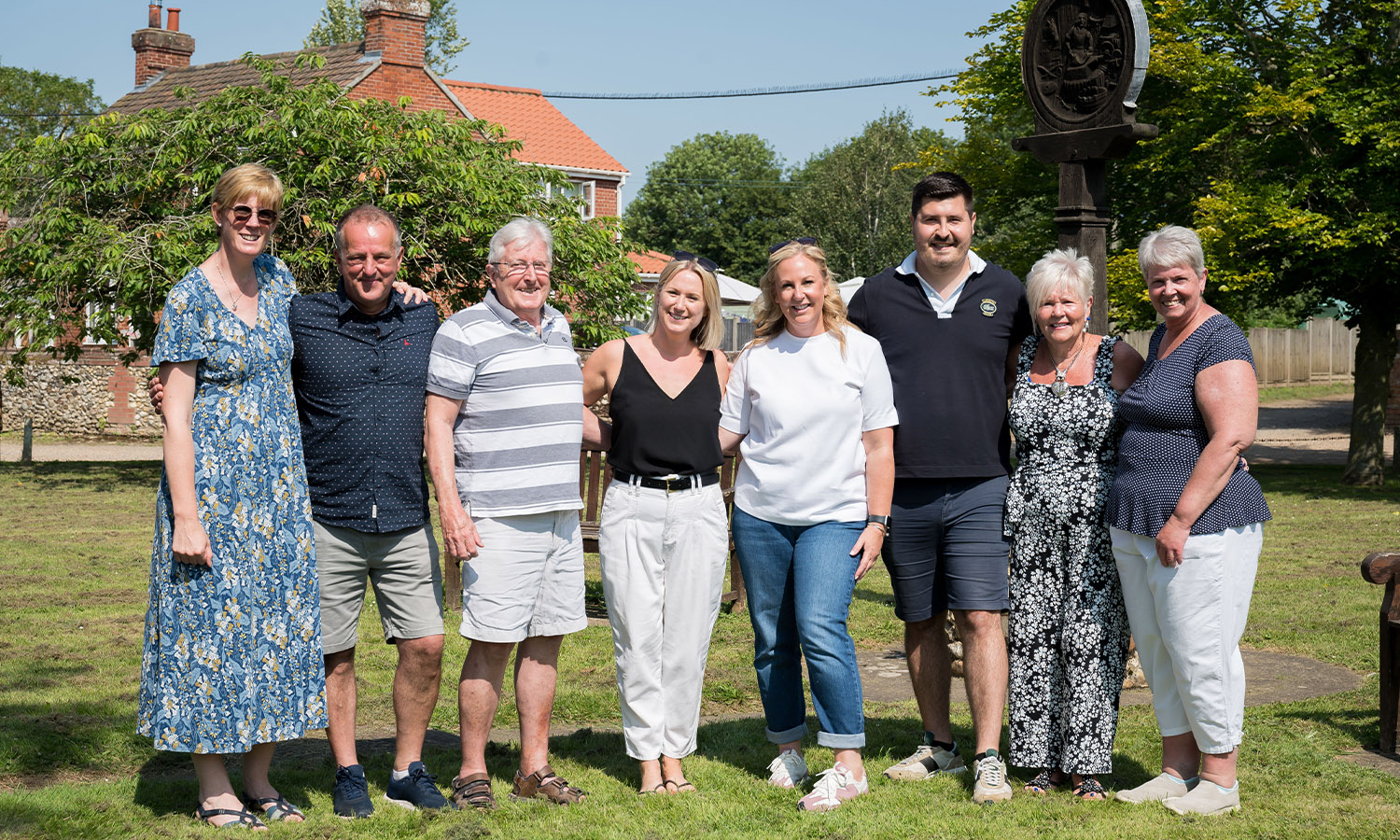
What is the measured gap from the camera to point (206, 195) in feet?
47.8

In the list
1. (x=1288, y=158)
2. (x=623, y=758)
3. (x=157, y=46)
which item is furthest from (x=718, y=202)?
(x=623, y=758)

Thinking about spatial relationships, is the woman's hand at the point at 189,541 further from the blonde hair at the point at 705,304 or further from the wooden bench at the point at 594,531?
the wooden bench at the point at 594,531

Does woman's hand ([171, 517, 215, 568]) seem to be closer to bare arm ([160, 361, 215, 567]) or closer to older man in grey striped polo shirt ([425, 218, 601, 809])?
bare arm ([160, 361, 215, 567])

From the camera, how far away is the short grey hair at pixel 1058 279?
14.0 feet

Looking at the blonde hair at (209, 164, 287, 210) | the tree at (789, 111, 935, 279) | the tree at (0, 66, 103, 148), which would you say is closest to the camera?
the blonde hair at (209, 164, 287, 210)

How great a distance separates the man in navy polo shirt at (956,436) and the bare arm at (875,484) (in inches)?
4.4

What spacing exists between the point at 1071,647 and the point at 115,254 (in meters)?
13.1

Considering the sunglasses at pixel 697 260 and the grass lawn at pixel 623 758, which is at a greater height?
the sunglasses at pixel 697 260

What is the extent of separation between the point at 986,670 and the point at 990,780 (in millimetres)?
397

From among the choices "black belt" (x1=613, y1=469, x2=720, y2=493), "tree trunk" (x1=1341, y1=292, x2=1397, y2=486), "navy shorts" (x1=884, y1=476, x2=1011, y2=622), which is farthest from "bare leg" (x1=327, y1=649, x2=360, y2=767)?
"tree trunk" (x1=1341, y1=292, x2=1397, y2=486)

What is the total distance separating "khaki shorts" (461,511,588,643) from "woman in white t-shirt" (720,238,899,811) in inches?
27.9

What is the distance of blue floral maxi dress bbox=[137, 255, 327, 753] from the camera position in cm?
389

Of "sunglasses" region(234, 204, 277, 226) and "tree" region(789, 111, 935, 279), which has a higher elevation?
"tree" region(789, 111, 935, 279)

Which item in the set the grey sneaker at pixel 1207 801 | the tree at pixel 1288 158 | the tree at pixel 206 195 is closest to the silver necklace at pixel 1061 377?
the grey sneaker at pixel 1207 801
